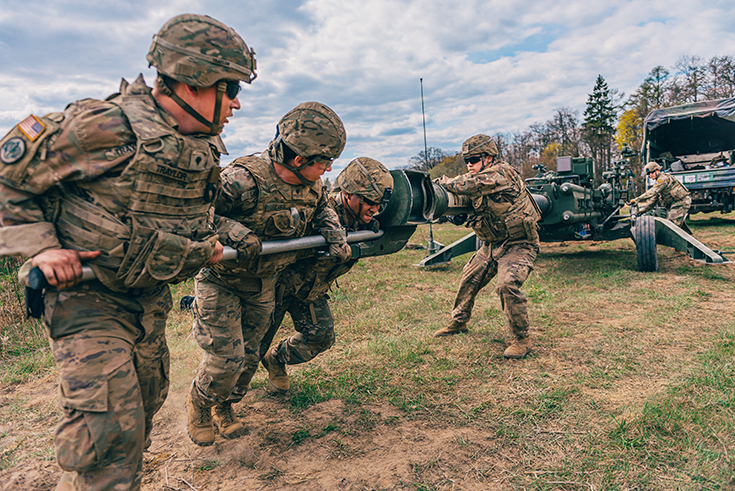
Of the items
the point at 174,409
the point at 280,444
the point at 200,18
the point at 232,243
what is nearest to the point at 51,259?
the point at 232,243

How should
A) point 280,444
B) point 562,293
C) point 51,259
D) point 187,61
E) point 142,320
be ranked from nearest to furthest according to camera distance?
point 51,259, point 187,61, point 142,320, point 280,444, point 562,293

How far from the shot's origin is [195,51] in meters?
2.05

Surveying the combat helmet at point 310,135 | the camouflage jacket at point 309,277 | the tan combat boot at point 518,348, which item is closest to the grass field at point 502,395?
the tan combat boot at point 518,348

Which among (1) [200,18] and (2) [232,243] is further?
(2) [232,243]

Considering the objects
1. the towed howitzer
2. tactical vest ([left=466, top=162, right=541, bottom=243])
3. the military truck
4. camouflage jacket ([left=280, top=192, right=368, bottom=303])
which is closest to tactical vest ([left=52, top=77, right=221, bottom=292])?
camouflage jacket ([left=280, top=192, right=368, bottom=303])

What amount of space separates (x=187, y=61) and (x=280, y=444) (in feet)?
8.05

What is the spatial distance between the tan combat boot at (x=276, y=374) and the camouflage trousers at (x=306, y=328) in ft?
0.48

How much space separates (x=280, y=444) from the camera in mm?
3162

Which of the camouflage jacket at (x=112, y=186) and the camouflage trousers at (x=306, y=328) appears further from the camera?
the camouflage trousers at (x=306, y=328)

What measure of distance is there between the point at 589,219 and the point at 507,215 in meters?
5.22

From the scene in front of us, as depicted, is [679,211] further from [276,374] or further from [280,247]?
[280,247]

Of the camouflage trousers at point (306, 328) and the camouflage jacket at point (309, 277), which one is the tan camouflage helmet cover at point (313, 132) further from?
the camouflage trousers at point (306, 328)

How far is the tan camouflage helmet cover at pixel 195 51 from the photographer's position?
80.0 inches

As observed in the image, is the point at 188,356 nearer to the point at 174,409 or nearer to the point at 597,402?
the point at 174,409
